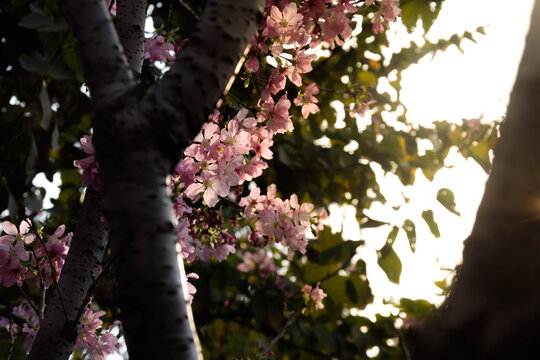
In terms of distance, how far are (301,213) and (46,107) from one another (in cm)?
171

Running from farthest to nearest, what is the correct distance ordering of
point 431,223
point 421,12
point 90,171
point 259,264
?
point 259,264
point 421,12
point 431,223
point 90,171

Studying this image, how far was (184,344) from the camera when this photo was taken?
79 cm

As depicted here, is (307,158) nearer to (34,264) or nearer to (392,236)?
(392,236)

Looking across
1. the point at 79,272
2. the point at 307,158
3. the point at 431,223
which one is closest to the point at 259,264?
the point at 307,158

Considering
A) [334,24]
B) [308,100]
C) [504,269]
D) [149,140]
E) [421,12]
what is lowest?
[504,269]

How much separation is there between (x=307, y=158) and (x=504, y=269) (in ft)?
10.2

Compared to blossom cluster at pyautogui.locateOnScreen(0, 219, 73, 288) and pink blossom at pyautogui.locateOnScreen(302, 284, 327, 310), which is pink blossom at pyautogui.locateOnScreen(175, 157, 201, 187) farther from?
pink blossom at pyautogui.locateOnScreen(302, 284, 327, 310)

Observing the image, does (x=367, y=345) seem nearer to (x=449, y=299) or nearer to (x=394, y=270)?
(x=394, y=270)

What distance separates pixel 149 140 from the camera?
887 mm

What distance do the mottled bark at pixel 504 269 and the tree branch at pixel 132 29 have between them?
3.90 feet

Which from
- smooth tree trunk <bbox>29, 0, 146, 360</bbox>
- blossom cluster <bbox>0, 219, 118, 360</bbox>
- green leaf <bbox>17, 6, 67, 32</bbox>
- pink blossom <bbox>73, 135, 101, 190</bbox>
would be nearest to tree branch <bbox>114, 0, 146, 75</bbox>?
smooth tree trunk <bbox>29, 0, 146, 360</bbox>

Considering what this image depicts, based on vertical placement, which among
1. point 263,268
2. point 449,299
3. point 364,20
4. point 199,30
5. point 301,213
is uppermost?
point 364,20

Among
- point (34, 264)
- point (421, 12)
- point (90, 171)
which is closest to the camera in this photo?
point (90, 171)

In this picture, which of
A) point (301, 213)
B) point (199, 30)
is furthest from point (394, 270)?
point (199, 30)
